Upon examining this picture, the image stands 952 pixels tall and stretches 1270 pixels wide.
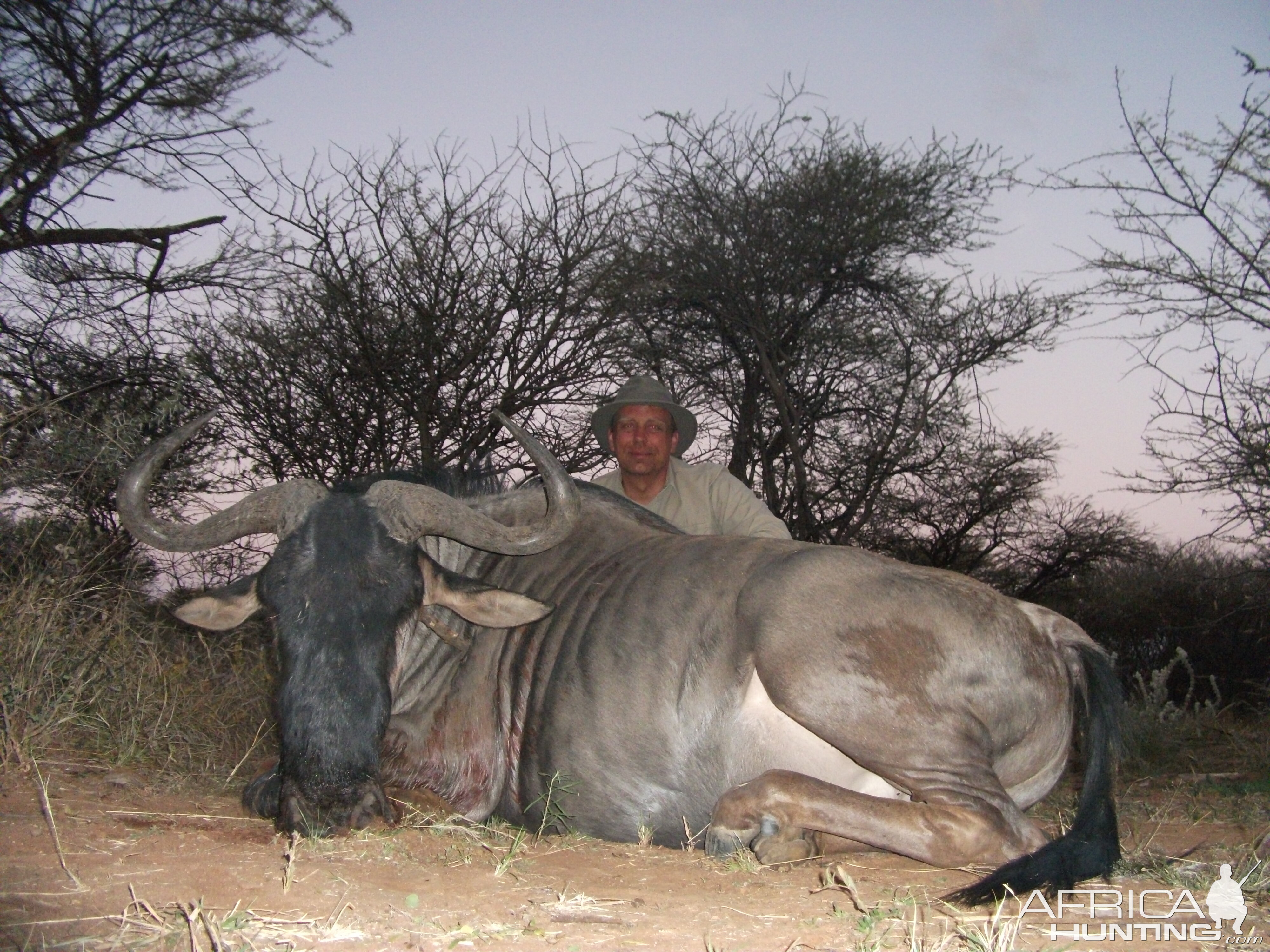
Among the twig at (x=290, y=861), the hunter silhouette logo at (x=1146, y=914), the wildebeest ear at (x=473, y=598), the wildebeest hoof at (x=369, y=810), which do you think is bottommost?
the twig at (x=290, y=861)

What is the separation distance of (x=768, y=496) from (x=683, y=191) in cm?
300

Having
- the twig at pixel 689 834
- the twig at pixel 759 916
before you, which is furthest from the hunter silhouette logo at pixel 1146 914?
the twig at pixel 689 834

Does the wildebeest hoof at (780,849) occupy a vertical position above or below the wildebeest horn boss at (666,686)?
below

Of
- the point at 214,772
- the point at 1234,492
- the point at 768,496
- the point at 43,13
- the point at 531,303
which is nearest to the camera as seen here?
the point at 214,772

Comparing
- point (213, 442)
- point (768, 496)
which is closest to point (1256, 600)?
point (768, 496)

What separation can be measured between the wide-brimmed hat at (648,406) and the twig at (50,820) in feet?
10.3

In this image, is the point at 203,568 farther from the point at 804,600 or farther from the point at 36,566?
the point at 804,600

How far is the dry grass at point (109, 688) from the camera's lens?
411 centimetres

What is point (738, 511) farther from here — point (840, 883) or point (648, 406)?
point (840, 883)

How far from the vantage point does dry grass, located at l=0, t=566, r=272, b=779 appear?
13.5ft

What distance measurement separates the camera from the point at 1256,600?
24.7 feet

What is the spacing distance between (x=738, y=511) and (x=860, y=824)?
2.94 metres

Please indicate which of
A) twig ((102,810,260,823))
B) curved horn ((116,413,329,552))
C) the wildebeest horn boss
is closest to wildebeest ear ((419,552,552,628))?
the wildebeest horn boss

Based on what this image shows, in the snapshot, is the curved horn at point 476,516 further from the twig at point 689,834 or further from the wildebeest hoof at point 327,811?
the twig at point 689,834
